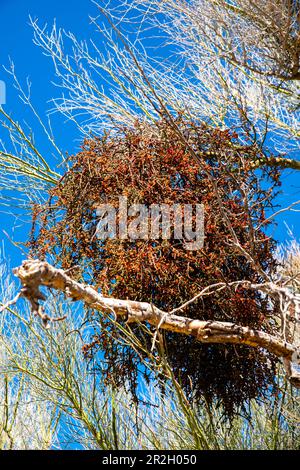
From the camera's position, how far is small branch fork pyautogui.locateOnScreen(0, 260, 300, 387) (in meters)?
1.65

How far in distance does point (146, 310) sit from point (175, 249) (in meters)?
0.31

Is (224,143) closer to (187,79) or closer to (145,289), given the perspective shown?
(145,289)

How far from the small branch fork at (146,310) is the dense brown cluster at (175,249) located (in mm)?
116

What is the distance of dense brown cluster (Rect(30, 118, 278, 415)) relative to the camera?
2379 mm

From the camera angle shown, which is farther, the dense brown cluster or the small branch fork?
the dense brown cluster

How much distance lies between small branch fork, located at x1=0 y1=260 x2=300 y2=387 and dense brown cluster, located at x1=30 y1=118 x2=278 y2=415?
0.38ft

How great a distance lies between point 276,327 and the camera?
2.70 meters

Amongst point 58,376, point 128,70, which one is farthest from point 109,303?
point 128,70

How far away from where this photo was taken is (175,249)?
7.68ft

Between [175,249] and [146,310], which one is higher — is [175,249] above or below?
above

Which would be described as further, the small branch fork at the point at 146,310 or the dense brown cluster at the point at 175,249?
the dense brown cluster at the point at 175,249

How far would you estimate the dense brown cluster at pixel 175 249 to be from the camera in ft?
7.80
